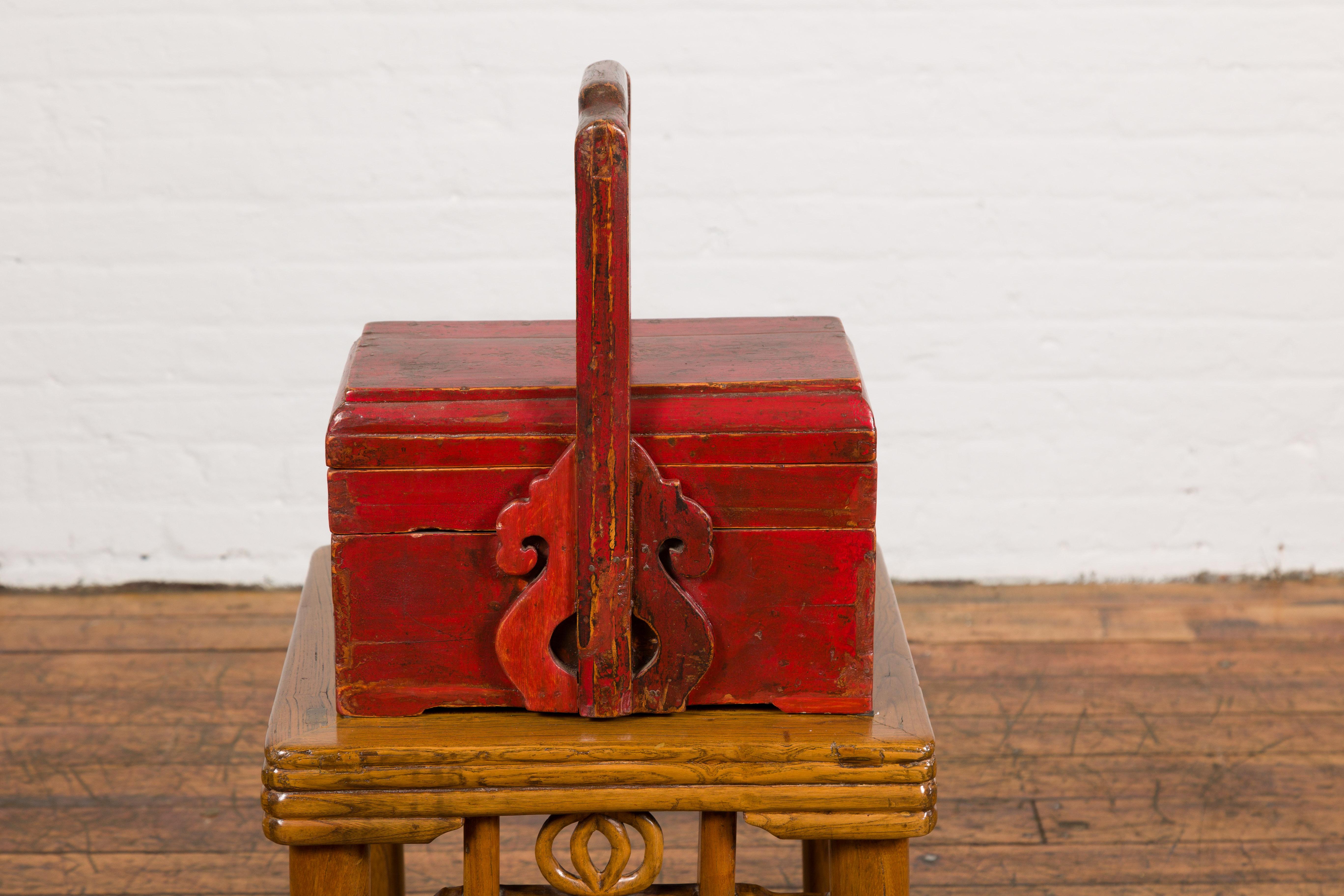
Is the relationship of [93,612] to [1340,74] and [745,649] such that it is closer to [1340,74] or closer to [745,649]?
[745,649]

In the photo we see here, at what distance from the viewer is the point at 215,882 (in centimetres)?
188

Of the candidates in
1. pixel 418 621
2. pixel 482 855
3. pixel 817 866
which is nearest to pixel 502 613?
pixel 418 621

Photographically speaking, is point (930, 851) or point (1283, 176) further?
point (1283, 176)

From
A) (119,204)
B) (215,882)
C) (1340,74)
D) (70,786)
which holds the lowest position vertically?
(215,882)

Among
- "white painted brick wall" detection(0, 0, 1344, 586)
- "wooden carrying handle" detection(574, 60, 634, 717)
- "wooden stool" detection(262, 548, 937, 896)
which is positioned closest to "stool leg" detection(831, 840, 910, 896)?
"wooden stool" detection(262, 548, 937, 896)

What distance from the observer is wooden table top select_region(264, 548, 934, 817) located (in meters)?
1.05

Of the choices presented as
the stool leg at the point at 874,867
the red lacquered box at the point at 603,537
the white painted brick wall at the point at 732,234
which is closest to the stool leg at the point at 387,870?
the red lacquered box at the point at 603,537

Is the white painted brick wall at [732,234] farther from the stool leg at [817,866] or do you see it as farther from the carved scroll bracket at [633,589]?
the carved scroll bracket at [633,589]

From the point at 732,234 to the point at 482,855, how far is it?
178 cm

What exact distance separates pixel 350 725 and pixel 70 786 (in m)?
1.24

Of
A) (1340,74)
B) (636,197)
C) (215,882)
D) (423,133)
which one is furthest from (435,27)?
(1340,74)

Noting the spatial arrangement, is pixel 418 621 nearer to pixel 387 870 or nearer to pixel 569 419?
pixel 569 419

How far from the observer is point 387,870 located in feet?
4.88

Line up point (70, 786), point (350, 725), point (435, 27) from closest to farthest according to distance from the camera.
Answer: point (350, 725) → point (70, 786) → point (435, 27)
